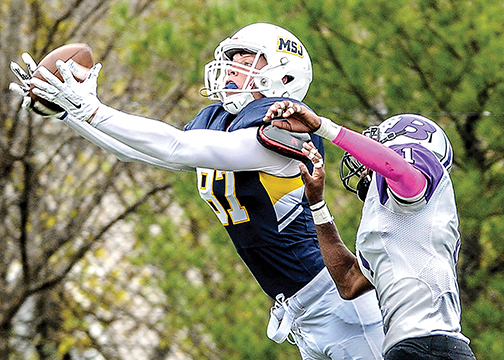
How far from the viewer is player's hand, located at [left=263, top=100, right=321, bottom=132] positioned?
251 centimetres

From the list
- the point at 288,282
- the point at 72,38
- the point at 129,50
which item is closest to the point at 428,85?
the point at 129,50

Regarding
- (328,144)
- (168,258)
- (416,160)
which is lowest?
(168,258)

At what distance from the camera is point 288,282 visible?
3025mm

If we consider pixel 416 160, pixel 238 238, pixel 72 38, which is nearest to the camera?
pixel 416 160

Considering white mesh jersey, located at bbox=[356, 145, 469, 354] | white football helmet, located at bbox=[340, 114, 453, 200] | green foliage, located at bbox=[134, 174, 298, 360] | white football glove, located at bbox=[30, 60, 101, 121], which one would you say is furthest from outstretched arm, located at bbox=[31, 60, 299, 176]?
green foliage, located at bbox=[134, 174, 298, 360]

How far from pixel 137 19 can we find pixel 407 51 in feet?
6.27

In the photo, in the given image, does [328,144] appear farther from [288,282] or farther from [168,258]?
[288,282]

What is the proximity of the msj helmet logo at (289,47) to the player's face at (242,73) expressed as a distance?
0.25 feet

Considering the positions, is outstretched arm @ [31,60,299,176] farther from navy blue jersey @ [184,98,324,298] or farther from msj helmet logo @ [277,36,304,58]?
msj helmet logo @ [277,36,304,58]

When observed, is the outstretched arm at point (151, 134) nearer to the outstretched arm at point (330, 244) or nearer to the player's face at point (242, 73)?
the outstretched arm at point (330, 244)

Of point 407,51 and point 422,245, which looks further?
point 407,51

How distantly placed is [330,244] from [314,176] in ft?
0.86

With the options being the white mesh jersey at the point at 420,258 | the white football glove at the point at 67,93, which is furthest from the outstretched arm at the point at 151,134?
the white mesh jersey at the point at 420,258

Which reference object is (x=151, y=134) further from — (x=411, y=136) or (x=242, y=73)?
(x=411, y=136)
